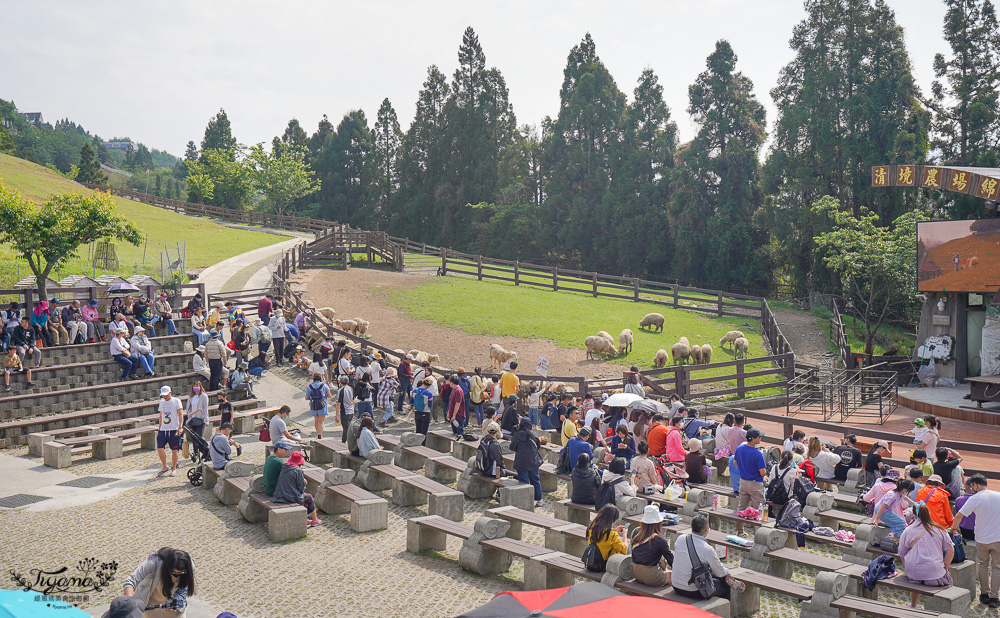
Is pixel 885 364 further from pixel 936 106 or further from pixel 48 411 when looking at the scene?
pixel 48 411

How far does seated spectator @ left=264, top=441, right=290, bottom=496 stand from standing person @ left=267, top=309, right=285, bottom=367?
12.8 m

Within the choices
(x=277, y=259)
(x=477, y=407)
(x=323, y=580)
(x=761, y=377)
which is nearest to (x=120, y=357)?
(x=477, y=407)

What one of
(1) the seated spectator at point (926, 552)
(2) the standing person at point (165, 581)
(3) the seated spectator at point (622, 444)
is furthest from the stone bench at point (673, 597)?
(3) the seated spectator at point (622, 444)

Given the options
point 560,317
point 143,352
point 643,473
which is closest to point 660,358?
point 560,317

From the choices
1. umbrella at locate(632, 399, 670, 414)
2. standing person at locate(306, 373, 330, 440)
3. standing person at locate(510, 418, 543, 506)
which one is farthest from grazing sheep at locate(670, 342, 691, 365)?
standing person at locate(510, 418, 543, 506)

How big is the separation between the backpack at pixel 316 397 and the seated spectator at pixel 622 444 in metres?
6.83

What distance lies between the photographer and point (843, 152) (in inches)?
1609

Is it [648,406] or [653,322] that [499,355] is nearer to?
[653,322]

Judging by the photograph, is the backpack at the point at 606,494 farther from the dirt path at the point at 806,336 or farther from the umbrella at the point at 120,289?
the dirt path at the point at 806,336

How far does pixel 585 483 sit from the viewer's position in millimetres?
11562

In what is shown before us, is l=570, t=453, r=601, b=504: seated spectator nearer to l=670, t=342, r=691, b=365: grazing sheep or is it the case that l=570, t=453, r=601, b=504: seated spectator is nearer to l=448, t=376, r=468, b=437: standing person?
l=448, t=376, r=468, b=437: standing person

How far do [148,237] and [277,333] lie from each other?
2812cm

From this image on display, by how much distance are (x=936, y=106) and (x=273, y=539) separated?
4259 cm

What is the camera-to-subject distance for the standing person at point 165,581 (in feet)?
20.6
